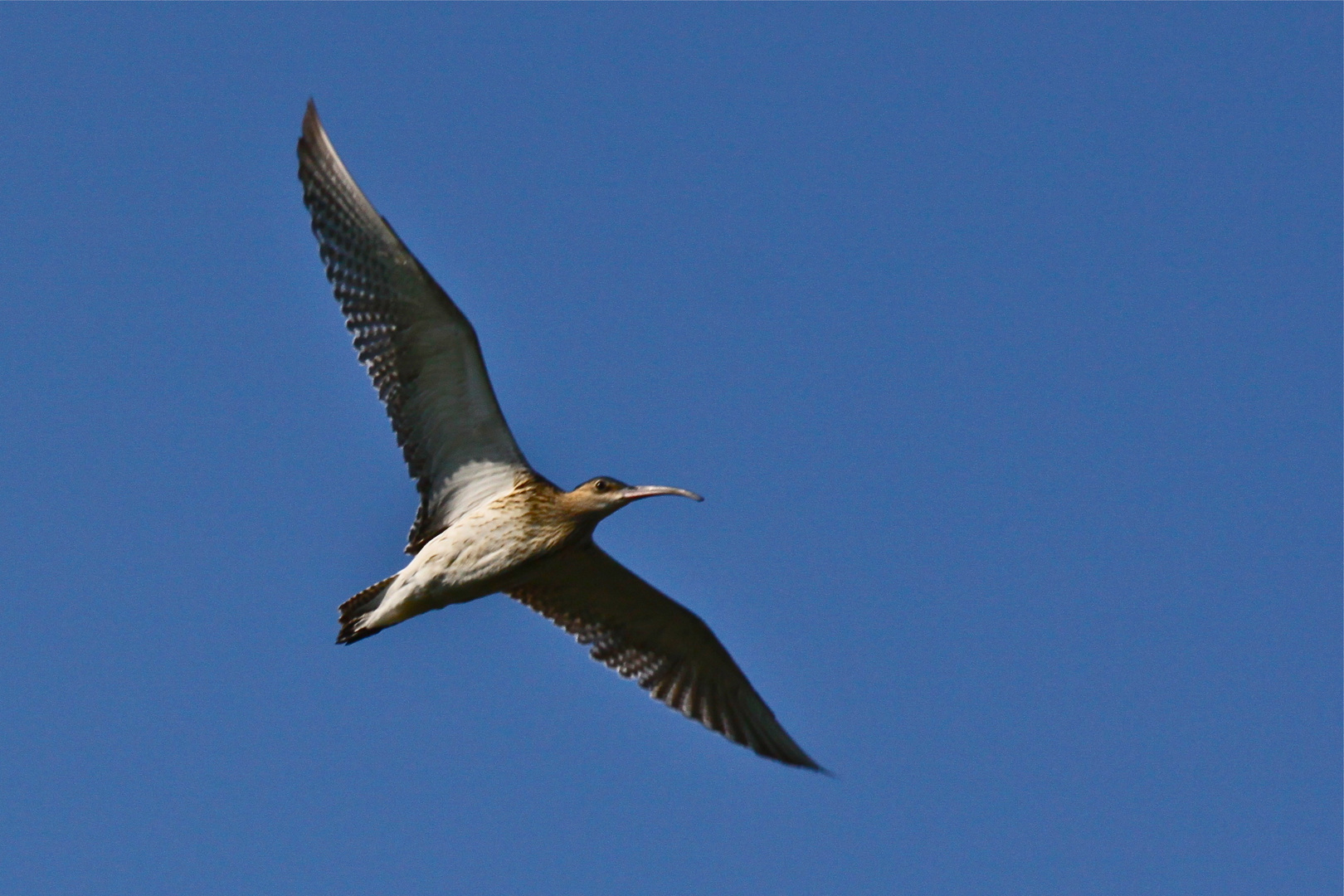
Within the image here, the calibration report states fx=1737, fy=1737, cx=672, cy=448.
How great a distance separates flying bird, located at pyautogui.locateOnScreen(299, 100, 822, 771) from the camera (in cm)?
1692

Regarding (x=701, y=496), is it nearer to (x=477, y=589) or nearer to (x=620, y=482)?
(x=620, y=482)

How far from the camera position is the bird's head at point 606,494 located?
17047mm

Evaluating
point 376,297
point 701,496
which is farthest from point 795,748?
point 376,297

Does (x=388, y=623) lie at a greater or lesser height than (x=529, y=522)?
lesser

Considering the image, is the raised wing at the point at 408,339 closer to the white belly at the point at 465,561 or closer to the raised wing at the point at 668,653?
the white belly at the point at 465,561

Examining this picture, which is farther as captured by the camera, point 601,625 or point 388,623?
point 601,625

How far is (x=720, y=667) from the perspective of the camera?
1978 cm

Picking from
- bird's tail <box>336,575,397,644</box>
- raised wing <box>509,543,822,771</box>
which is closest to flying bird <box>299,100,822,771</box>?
bird's tail <box>336,575,397,644</box>

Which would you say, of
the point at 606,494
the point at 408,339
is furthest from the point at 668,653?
the point at 408,339

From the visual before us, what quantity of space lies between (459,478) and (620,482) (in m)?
1.78

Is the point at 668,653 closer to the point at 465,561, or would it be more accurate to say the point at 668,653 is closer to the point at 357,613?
the point at 465,561

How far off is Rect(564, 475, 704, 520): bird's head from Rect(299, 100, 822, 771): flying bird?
12 mm

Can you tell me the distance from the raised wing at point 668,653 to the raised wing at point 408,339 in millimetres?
2094

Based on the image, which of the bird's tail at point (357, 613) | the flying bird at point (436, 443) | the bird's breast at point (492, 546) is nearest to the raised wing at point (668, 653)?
the flying bird at point (436, 443)
